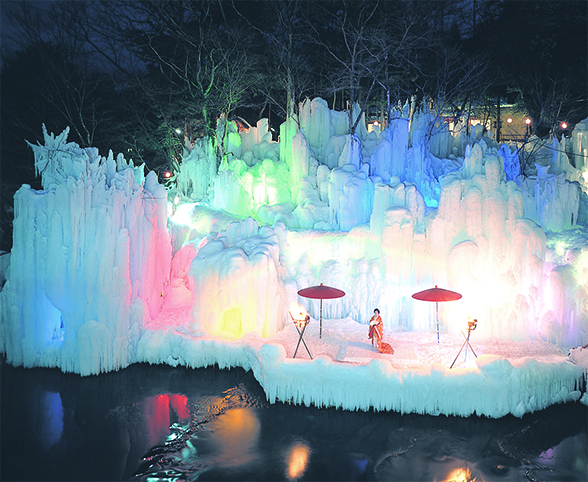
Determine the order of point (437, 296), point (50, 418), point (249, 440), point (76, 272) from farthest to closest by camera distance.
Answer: point (76, 272)
point (437, 296)
point (50, 418)
point (249, 440)

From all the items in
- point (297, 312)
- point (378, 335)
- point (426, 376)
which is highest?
point (297, 312)

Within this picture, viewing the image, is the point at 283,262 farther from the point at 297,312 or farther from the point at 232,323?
the point at 232,323

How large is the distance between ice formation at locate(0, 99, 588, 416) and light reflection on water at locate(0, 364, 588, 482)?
0.52m

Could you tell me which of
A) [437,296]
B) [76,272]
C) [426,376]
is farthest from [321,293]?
[76,272]

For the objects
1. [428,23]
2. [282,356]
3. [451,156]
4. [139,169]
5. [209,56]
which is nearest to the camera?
[282,356]

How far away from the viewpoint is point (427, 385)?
990 centimetres

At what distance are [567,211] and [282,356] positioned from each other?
9.58 metres

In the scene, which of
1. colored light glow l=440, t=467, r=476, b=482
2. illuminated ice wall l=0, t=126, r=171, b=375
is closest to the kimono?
colored light glow l=440, t=467, r=476, b=482

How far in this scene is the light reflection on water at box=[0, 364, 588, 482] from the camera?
830cm

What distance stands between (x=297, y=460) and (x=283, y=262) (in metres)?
6.55

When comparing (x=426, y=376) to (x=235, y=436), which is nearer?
(x=235, y=436)

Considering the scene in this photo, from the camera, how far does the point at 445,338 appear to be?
1254 cm

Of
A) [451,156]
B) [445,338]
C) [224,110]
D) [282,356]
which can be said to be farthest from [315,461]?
[224,110]

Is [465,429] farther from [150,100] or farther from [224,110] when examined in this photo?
[150,100]
